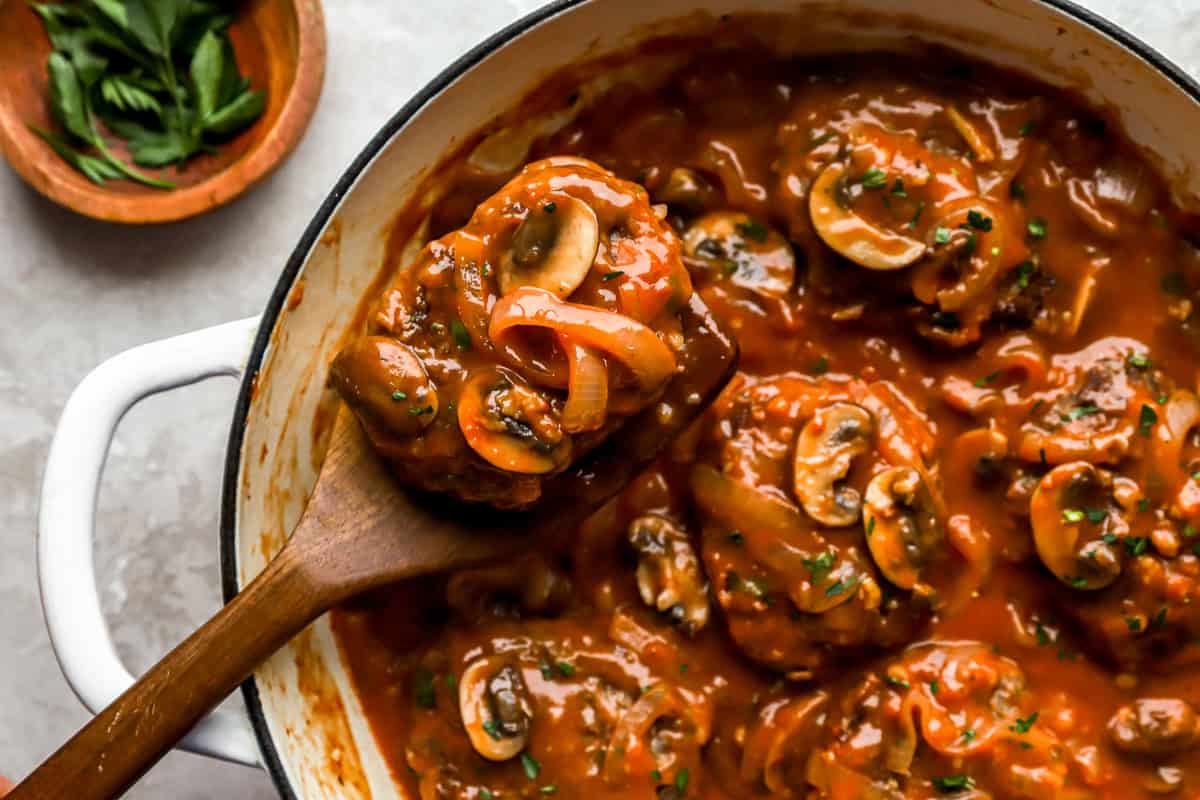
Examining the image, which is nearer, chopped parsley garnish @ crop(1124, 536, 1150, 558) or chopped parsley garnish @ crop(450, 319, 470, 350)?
chopped parsley garnish @ crop(450, 319, 470, 350)

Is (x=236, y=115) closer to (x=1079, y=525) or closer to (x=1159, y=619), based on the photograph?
(x=1079, y=525)

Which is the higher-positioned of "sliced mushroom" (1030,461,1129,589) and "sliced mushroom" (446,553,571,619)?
"sliced mushroom" (1030,461,1129,589)

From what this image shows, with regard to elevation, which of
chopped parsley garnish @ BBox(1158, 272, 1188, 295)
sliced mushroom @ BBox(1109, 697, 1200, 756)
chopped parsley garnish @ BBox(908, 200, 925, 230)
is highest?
chopped parsley garnish @ BBox(908, 200, 925, 230)

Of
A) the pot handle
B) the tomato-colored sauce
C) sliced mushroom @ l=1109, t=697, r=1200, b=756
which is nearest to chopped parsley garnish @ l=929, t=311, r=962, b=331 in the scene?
Answer: the tomato-colored sauce

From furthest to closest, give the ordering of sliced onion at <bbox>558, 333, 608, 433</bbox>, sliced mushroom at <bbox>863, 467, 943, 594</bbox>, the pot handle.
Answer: sliced mushroom at <bbox>863, 467, 943, 594</bbox>, the pot handle, sliced onion at <bbox>558, 333, 608, 433</bbox>

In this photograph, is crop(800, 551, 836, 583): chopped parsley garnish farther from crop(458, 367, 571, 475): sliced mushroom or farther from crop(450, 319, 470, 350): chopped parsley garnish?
crop(450, 319, 470, 350): chopped parsley garnish

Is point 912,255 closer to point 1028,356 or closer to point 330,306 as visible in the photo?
point 1028,356

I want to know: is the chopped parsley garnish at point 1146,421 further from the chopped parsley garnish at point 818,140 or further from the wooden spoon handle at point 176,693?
the wooden spoon handle at point 176,693
